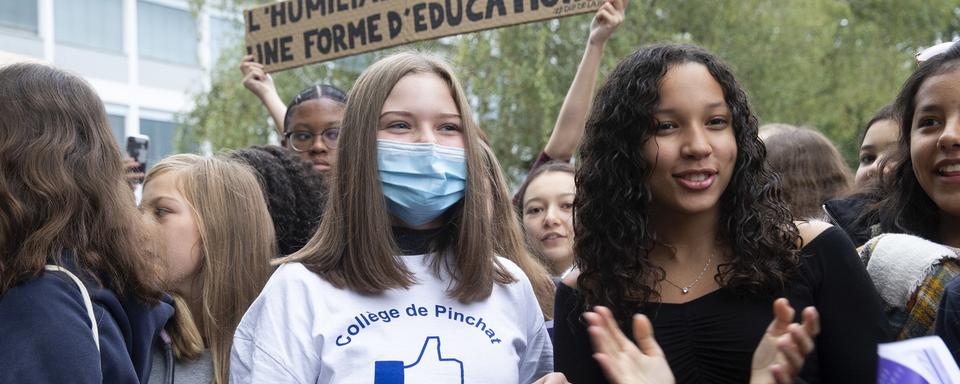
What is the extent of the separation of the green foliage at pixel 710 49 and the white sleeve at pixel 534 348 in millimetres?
10599

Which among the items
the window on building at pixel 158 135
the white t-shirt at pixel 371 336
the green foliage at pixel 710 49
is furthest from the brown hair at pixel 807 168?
the window on building at pixel 158 135

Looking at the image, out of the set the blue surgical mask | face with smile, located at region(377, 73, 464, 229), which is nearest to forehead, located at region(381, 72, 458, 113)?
face with smile, located at region(377, 73, 464, 229)

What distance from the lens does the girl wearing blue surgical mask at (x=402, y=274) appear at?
2750mm

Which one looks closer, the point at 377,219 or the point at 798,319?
the point at 798,319

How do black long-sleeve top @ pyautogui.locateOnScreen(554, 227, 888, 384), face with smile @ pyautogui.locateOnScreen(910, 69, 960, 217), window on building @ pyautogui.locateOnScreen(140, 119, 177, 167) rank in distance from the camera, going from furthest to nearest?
window on building @ pyautogui.locateOnScreen(140, 119, 177, 167) → face with smile @ pyautogui.locateOnScreen(910, 69, 960, 217) → black long-sleeve top @ pyautogui.locateOnScreen(554, 227, 888, 384)

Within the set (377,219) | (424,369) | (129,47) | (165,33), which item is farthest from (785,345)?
(165,33)

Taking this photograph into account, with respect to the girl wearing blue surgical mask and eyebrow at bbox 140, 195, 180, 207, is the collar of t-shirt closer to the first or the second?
the girl wearing blue surgical mask

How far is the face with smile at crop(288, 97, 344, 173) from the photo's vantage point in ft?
16.3

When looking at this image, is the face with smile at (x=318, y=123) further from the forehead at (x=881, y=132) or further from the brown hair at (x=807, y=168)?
the forehead at (x=881, y=132)

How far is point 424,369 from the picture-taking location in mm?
2748

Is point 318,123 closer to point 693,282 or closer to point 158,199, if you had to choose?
point 158,199

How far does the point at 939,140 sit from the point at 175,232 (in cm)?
251

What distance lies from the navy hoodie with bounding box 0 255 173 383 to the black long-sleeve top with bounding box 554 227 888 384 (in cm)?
129

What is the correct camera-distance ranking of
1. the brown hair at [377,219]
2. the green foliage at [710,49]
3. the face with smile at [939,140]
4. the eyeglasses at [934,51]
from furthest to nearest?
the green foliage at [710,49] < the eyeglasses at [934,51] < the face with smile at [939,140] < the brown hair at [377,219]
